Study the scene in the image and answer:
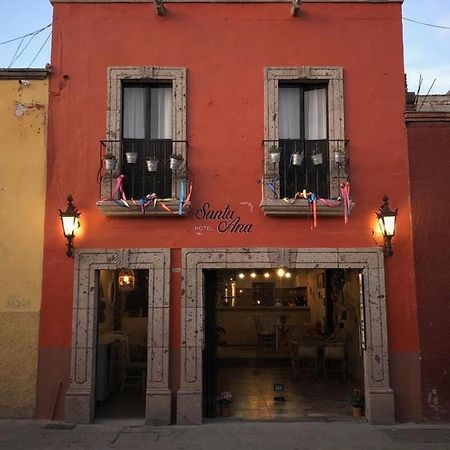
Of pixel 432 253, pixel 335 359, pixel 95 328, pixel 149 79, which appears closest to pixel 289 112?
pixel 149 79

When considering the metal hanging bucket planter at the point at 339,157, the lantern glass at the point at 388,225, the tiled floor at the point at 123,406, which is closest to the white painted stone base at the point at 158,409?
the tiled floor at the point at 123,406

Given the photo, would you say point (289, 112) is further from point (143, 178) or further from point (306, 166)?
point (143, 178)

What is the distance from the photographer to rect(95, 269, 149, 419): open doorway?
9.83 meters

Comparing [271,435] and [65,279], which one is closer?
[271,435]

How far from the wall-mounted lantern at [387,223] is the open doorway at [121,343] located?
4.30m

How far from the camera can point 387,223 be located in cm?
916

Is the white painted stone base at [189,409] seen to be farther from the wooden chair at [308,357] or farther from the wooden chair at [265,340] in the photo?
the wooden chair at [265,340]

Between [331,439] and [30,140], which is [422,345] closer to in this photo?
[331,439]

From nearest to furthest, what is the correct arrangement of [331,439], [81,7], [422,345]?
1. [331,439]
2. [422,345]
3. [81,7]

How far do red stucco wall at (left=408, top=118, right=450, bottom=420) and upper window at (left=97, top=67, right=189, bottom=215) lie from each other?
13.3 feet

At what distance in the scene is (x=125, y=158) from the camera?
9562 mm

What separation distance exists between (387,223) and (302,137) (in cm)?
215

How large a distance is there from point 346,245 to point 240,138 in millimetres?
2620

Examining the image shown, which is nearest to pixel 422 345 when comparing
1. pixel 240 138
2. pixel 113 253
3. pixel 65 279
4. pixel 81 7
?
pixel 240 138
